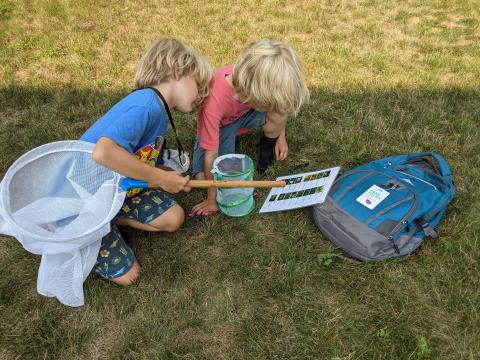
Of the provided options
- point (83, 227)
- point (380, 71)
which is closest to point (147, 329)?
point (83, 227)

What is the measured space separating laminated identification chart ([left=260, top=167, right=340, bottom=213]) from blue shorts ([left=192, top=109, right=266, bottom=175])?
0.41m

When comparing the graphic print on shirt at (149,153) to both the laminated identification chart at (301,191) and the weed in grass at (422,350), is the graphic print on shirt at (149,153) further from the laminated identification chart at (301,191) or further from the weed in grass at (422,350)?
the weed in grass at (422,350)

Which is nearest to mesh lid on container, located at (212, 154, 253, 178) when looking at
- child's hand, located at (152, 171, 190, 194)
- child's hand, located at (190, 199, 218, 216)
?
child's hand, located at (190, 199, 218, 216)

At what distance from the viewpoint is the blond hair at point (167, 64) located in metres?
2.08

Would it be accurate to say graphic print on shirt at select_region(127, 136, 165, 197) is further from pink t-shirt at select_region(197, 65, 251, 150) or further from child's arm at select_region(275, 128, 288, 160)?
child's arm at select_region(275, 128, 288, 160)

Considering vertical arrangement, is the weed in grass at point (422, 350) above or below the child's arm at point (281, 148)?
below

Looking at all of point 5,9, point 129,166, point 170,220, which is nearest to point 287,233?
point 170,220

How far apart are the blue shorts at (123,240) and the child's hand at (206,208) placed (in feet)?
0.67

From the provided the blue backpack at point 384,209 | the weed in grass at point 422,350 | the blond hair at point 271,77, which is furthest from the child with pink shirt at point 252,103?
the weed in grass at point 422,350

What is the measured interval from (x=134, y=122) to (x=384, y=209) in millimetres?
1397

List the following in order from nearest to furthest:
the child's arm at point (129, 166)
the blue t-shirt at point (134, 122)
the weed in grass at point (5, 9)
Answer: the child's arm at point (129, 166) < the blue t-shirt at point (134, 122) < the weed in grass at point (5, 9)

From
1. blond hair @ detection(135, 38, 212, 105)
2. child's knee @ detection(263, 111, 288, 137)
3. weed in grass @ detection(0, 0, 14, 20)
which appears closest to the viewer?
blond hair @ detection(135, 38, 212, 105)

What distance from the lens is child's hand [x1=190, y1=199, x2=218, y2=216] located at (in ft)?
8.32

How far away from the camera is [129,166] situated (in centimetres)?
189
